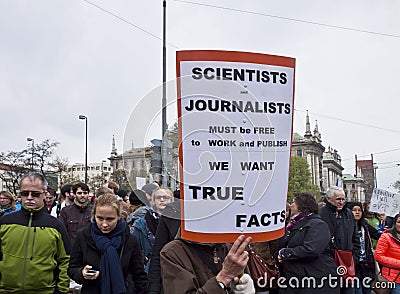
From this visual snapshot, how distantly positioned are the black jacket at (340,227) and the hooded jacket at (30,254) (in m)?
3.70

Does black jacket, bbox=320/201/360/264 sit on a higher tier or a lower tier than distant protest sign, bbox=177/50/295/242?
lower

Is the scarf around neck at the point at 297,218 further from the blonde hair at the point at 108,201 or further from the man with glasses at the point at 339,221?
the blonde hair at the point at 108,201

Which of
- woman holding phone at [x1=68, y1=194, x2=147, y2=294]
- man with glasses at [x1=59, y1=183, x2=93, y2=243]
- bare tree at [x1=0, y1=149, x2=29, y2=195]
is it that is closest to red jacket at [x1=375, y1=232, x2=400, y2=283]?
woman holding phone at [x1=68, y1=194, x2=147, y2=294]

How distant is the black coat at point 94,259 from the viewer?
13.5ft

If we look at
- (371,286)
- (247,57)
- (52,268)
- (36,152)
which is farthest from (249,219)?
(36,152)

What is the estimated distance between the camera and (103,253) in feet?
13.5

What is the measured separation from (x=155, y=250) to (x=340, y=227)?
3235 mm

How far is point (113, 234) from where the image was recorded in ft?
13.8

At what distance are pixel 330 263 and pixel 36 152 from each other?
1528 inches

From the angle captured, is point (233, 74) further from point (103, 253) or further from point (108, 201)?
point (103, 253)

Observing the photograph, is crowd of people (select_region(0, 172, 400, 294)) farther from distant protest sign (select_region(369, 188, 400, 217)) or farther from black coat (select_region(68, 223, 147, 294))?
distant protest sign (select_region(369, 188, 400, 217))

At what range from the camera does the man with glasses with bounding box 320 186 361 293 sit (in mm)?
6551

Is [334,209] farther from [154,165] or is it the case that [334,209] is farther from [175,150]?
[175,150]

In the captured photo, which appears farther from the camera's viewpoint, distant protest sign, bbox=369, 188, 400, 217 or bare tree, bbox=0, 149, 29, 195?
bare tree, bbox=0, 149, 29, 195
